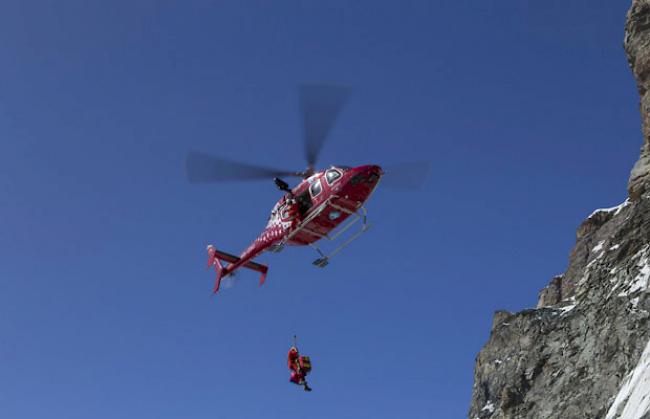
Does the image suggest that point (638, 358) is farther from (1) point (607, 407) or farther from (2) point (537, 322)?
(2) point (537, 322)

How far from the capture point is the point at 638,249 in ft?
148

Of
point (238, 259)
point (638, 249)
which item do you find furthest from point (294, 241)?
point (638, 249)

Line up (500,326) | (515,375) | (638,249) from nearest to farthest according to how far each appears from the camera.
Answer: (638,249) < (515,375) < (500,326)

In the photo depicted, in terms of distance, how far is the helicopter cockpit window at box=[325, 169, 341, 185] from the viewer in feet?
80.9

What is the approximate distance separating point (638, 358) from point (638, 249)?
371 inches

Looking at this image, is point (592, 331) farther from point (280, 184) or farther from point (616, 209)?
point (280, 184)

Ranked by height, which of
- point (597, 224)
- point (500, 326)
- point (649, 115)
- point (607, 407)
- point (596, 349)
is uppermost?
point (649, 115)

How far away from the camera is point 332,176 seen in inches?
979

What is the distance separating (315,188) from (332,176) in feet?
2.76

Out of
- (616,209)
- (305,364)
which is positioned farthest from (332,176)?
(616,209)

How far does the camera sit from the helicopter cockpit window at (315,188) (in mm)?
25172

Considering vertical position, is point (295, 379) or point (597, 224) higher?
point (597, 224)

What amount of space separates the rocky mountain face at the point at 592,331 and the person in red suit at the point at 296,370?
11622 millimetres

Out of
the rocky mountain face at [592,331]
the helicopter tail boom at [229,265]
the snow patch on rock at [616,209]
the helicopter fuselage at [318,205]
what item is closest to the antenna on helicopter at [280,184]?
the helicopter fuselage at [318,205]
